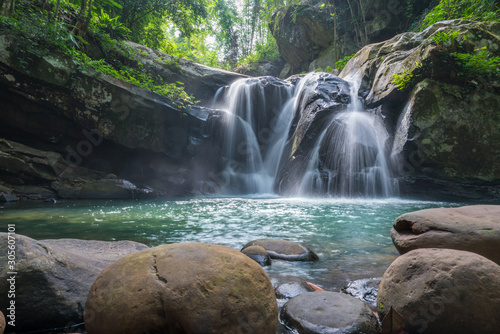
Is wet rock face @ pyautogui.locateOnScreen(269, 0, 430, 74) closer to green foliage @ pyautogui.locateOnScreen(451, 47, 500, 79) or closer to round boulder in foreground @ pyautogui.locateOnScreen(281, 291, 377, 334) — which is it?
green foliage @ pyautogui.locateOnScreen(451, 47, 500, 79)

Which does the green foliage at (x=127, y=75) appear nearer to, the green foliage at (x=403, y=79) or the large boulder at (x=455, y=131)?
the green foliage at (x=403, y=79)

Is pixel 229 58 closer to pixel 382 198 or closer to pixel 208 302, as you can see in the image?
pixel 382 198

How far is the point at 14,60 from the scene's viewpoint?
29.3 ft

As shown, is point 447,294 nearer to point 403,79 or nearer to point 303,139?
point 403,79

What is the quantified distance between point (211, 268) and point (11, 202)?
32.7 feet

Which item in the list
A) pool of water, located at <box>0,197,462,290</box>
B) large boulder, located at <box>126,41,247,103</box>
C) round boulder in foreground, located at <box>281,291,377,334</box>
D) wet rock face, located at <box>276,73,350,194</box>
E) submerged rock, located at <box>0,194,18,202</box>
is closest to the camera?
round boulder in foreground, located at <box>281,291,377,334</box>

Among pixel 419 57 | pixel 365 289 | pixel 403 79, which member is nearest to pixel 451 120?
pixel 403 79

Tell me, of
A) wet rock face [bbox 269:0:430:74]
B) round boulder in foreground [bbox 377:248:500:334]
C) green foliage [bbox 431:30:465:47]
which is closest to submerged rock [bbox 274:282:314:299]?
round boulder in foreground [bbox 377:248:500:334]

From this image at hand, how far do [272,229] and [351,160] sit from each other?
6.32m

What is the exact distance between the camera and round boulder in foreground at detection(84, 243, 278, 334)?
1541 millimetres

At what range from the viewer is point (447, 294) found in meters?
1.83

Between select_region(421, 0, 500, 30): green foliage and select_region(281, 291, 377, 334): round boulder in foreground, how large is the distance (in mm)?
12663

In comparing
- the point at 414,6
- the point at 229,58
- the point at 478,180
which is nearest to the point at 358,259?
the point at 478,180

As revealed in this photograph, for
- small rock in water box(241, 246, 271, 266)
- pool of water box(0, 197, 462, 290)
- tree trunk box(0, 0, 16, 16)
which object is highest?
tree trunk box(0, 0, 16, 16)
